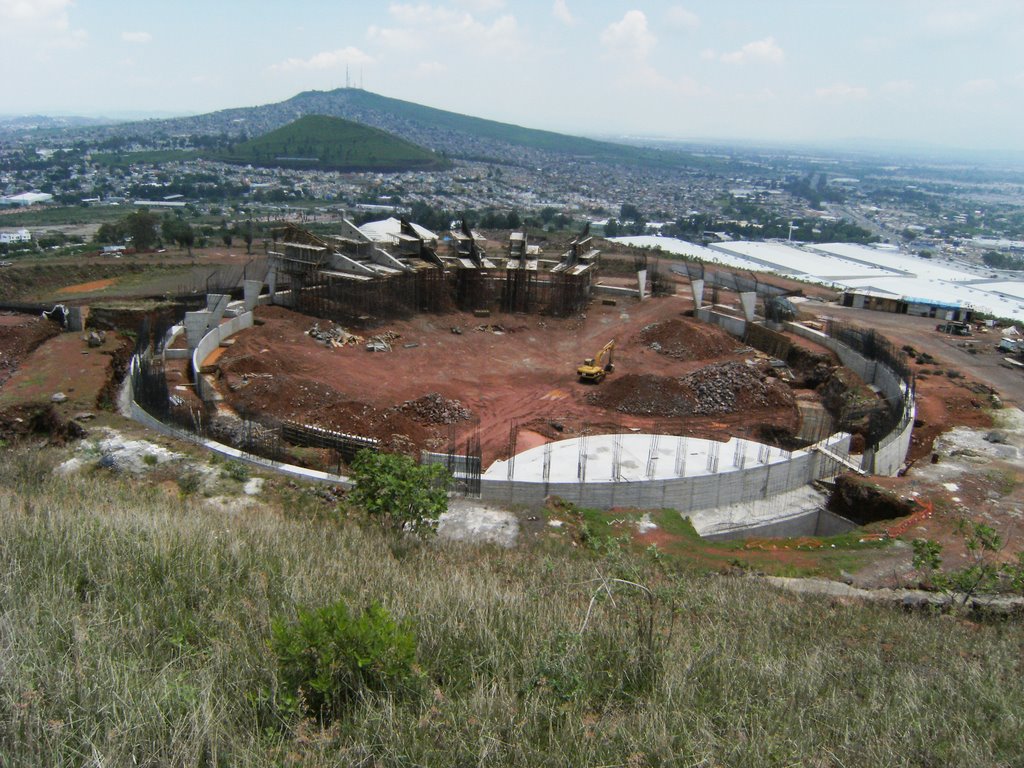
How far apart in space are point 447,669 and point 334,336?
2471cm

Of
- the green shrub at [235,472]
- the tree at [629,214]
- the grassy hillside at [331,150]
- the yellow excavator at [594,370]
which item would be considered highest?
the grassy hillside at [331,150]

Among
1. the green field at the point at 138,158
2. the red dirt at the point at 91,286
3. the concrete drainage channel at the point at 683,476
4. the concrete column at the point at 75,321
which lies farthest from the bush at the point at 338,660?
the green field at the point at 138,158

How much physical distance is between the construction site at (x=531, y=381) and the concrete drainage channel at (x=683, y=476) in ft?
0.20

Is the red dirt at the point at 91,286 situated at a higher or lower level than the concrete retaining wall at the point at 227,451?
higher

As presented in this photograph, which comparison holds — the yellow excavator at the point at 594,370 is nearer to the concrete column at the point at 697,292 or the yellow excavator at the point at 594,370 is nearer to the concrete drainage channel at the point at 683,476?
the concrete drainage channel at the point at 683,476

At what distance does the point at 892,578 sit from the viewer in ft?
42.8

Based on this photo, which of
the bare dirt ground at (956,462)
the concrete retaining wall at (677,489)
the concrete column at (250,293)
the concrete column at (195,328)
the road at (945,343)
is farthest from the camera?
the concrete column at (250,293)

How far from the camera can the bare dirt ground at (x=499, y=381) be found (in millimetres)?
21672

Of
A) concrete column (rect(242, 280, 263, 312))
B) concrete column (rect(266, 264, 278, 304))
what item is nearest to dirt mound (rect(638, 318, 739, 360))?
concrete column (rect(266, 264, 278, 304))

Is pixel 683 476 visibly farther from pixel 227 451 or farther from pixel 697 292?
pixel 697 292

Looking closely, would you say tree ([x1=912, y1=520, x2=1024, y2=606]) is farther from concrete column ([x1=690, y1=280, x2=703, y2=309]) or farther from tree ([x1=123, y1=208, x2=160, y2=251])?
tree ([x1=123, y1=208, x2=160, y2=251])

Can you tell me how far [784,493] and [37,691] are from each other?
17422 mm

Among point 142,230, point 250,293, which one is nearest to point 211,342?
point 250,293

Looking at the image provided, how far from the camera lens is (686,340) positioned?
3089cm
